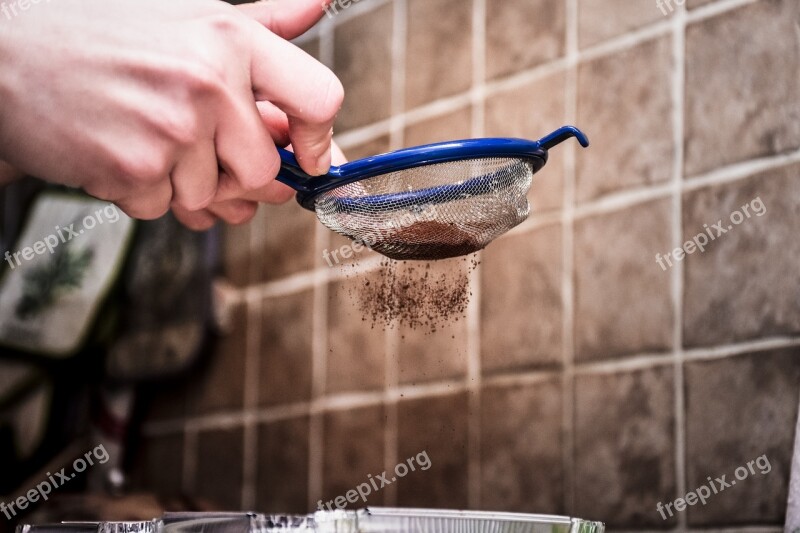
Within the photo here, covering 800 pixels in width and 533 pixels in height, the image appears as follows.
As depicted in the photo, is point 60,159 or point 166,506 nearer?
point 60,159

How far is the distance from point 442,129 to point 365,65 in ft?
0.96

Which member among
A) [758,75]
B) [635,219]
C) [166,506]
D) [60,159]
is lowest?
[166,506]

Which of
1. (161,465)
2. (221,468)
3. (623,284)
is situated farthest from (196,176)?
(161,465)

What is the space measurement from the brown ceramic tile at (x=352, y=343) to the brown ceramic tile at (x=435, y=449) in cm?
12

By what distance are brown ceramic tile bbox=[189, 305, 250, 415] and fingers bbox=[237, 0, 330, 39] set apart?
104 cm

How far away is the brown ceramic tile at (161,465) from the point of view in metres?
2.32

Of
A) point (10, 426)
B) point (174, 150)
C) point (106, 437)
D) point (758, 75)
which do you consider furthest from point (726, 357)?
point (10, 426)

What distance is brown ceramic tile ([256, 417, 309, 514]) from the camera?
6.54 ft

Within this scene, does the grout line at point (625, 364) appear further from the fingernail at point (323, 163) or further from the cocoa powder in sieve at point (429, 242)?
the fingernail at point (323, 163)

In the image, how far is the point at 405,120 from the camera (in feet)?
6.23

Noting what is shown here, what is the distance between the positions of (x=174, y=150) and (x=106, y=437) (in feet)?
5.54

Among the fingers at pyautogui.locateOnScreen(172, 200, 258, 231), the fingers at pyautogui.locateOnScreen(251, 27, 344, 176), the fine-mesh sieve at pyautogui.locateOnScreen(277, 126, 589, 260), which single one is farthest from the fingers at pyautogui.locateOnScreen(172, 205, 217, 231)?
the fingers at pyautogui.locateOnScreen(251, 27, 344, 176)

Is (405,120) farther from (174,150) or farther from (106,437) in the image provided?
(106,437)

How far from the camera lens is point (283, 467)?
2039 mm
